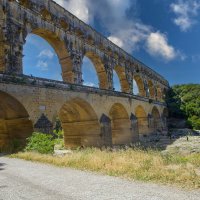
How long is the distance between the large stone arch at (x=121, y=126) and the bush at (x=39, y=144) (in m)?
12.6

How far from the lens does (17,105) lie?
44.8 ft

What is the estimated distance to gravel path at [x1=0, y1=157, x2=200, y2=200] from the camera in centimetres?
492

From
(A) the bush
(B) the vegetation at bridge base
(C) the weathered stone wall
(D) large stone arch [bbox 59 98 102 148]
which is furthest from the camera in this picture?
(B) the vegetation at bridge base

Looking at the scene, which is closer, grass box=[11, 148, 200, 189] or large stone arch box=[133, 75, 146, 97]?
grass box=[11, 148, 200, 189]

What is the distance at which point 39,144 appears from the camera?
1234 centimetres

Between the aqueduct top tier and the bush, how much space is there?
3.93m

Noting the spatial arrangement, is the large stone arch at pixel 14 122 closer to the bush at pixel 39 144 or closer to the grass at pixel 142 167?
the bush at pixel 39 144

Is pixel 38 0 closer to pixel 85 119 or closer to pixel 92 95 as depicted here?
pixel 92 95

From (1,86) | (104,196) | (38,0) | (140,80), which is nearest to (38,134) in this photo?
(1,86)

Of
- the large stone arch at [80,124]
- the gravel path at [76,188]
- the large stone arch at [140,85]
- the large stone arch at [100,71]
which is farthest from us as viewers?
the large stone arch at [140,85]

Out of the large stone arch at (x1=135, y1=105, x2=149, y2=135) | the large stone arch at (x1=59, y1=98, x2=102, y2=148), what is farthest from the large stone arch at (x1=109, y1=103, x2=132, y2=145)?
the large stone arch at (x1=135, y1=105, x2=149, y2=135)

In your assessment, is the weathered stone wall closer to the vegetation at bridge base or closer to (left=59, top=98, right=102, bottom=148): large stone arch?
(left=59, top=98, right=102, bottom=148): large stone arch

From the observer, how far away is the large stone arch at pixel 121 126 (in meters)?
24.7

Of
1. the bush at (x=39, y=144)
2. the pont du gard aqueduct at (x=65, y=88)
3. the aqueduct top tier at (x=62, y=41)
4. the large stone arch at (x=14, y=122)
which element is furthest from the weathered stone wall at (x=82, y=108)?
the aqueduct top tier at (x=62, y=41)
